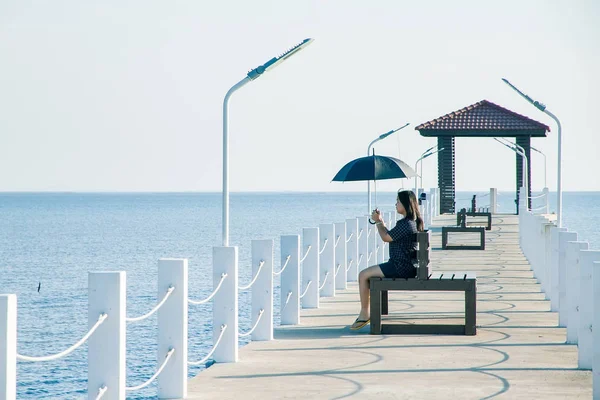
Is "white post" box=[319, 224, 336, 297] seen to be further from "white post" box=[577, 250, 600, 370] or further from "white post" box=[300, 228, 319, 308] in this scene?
"white post" box=[577, 250, 600, 370]

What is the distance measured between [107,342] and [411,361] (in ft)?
11.8

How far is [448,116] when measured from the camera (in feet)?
149

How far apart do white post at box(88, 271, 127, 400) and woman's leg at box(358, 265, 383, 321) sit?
188 inches

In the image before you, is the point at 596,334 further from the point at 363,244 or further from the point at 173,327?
the point at 363,244

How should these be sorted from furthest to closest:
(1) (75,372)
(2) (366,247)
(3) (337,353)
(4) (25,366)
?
(4) (25,366) → (1) (75,372) → (2) (366,247) → (3) (337,353)

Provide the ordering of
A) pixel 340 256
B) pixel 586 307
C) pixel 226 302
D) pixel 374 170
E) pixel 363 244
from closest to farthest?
pixel 586 307, pixel 226 302, pixel 374 170, pixel 340 256, pixel 363 244

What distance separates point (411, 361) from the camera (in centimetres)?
957

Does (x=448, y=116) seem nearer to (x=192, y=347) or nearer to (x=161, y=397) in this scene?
(x=192, y=347)

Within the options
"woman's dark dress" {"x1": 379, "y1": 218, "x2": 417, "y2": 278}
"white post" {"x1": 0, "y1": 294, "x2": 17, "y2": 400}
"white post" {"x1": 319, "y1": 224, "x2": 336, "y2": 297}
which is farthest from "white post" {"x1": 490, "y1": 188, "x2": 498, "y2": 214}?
"white post" {"x1": 0, "y1": 294, "x2": 17, "y2": 400}

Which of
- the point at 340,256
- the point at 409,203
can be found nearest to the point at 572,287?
the point at 409,203

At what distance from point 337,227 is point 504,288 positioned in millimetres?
2785

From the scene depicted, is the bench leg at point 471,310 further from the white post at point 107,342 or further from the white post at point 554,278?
the white post at point 107,342

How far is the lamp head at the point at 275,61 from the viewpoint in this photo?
11.1m

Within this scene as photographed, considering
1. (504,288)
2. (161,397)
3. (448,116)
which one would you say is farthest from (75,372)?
(448,116)
